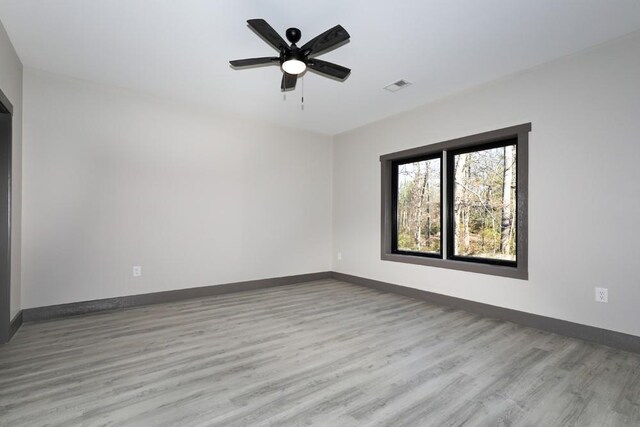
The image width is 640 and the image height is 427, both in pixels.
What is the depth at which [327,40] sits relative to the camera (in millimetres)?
2316

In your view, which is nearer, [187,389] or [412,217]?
[187,389]

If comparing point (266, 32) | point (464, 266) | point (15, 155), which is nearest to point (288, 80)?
point (266, 32)

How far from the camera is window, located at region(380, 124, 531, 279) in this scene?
11.4 feet

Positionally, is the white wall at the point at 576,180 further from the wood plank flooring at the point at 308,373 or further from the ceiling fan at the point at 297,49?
the ceiling fan at the point at 297,49

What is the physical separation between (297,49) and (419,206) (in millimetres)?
2997

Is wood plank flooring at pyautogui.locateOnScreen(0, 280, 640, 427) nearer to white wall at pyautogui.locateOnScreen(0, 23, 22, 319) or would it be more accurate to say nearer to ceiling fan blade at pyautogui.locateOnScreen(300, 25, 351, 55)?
white wall at pyautogui.locateOnScreen(0, 23, 22, 319)

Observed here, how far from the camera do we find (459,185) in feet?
13.5

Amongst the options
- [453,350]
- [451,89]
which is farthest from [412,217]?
[453,350]

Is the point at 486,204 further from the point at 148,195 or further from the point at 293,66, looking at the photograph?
the point at 148,195

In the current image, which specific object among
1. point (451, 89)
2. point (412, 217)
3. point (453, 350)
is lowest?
point (453, 350)

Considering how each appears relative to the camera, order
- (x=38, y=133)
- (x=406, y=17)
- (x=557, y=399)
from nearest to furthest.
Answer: (x=557, y=399) → (x=406, y=17) → (x=38, y=133)

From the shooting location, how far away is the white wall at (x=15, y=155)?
9.25ft

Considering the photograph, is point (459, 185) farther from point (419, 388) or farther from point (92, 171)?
point (92, 171)

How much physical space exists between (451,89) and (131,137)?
13.1ft
